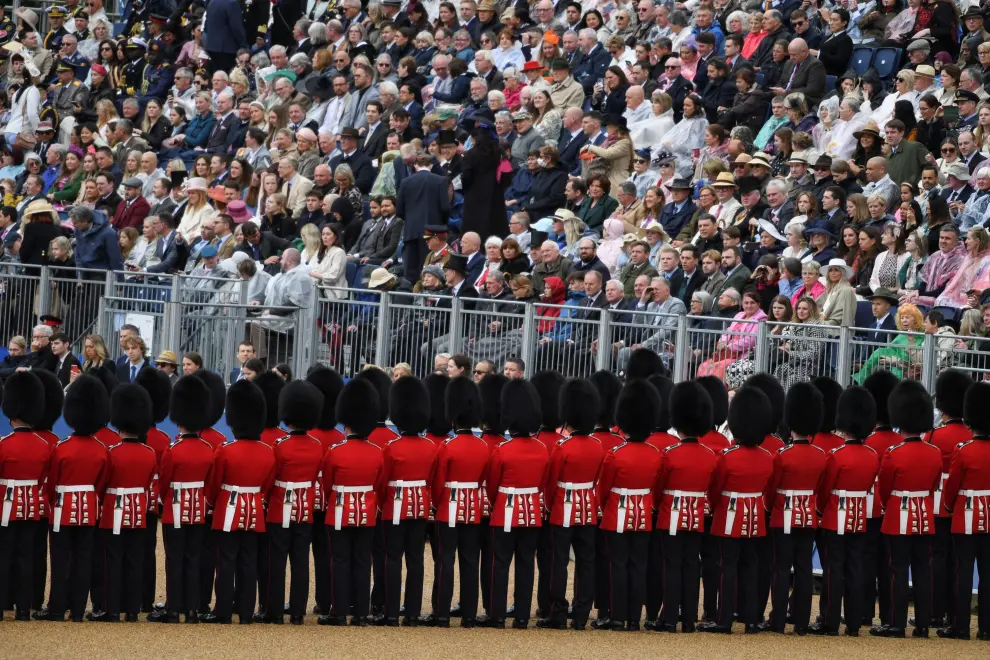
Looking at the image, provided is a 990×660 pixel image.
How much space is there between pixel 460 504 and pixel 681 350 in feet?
11.3

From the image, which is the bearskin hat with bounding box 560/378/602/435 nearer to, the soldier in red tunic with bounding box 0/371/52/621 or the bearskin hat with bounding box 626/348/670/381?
the bearskin hat with bounding box 626/348/670/381

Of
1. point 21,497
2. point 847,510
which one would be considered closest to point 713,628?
point 847,510

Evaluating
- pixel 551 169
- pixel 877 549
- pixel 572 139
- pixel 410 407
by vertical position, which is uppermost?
pixel 572 139

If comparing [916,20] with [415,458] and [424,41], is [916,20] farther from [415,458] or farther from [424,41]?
[415,458]

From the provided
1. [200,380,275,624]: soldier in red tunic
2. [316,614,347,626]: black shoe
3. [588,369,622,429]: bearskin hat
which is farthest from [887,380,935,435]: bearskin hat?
[200,380,275,624]: soldier in red tunic

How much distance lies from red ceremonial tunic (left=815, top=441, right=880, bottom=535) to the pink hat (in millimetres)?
9002

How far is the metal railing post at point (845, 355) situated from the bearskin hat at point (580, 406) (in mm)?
2646

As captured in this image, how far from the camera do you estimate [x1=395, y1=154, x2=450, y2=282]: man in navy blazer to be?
1739cm

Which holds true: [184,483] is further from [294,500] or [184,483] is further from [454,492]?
[454,492]

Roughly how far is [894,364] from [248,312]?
233 inches

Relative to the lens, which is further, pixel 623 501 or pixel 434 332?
pixel 434 332

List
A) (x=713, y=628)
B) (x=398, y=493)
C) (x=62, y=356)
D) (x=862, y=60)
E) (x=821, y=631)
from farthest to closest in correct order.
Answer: (x=862, y=60)
(x=62, y=356)
(x=821, y=631)
(x=713, y=628)
(x=398, y=493)

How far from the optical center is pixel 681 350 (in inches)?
555

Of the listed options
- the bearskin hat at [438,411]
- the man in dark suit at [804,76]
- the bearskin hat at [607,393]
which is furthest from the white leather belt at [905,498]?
the man in dark suit at [804,76]
